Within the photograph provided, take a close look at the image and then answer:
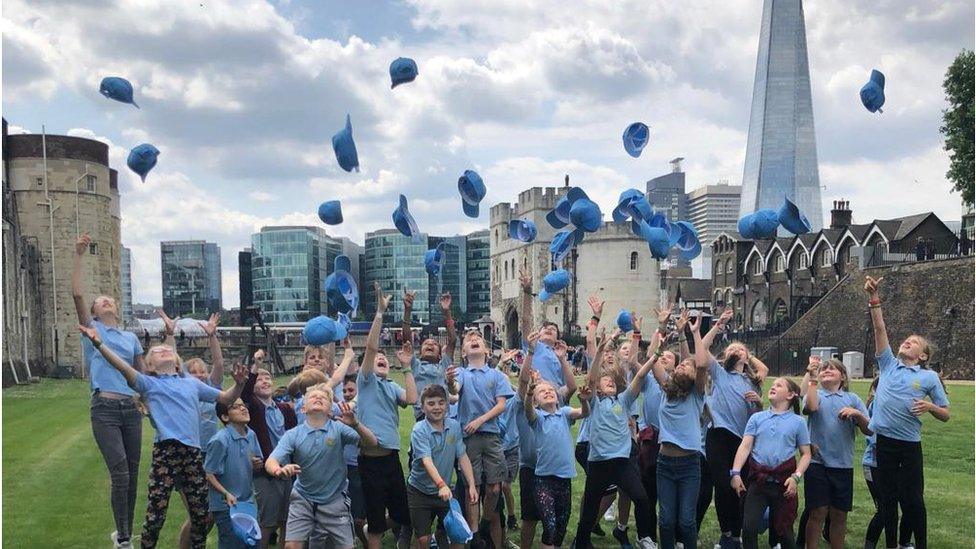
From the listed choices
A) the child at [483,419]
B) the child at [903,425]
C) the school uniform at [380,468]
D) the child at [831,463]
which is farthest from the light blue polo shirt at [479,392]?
the child at [903,425]

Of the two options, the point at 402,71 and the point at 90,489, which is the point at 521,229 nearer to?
the point at 402,71

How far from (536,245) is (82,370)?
41143mm

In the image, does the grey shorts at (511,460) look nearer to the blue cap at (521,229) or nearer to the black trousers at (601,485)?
the black trousers at (601,485)

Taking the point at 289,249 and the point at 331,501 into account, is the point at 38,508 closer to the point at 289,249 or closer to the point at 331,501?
the point at 331,501

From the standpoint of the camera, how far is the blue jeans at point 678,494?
22.9 ft

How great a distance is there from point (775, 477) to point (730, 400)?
982 mm

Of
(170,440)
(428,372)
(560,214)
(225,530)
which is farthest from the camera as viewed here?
(560,214)

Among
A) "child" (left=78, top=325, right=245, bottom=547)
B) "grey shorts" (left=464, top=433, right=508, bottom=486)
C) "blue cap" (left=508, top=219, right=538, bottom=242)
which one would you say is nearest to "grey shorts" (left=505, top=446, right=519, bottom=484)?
"grey shorts" (left=464, top=433, right=508, bottom=486)

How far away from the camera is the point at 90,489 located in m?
11.1

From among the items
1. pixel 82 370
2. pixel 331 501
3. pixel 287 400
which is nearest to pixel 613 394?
pixel 331 501

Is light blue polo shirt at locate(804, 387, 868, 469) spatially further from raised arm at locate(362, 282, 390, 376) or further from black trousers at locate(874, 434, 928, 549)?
raised arm at locate(362, 282, 390, 376)

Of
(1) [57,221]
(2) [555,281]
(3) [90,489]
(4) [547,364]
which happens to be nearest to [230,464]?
(4) [547,364]

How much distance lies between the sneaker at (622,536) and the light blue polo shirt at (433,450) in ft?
6.37

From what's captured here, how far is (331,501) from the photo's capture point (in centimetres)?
628
